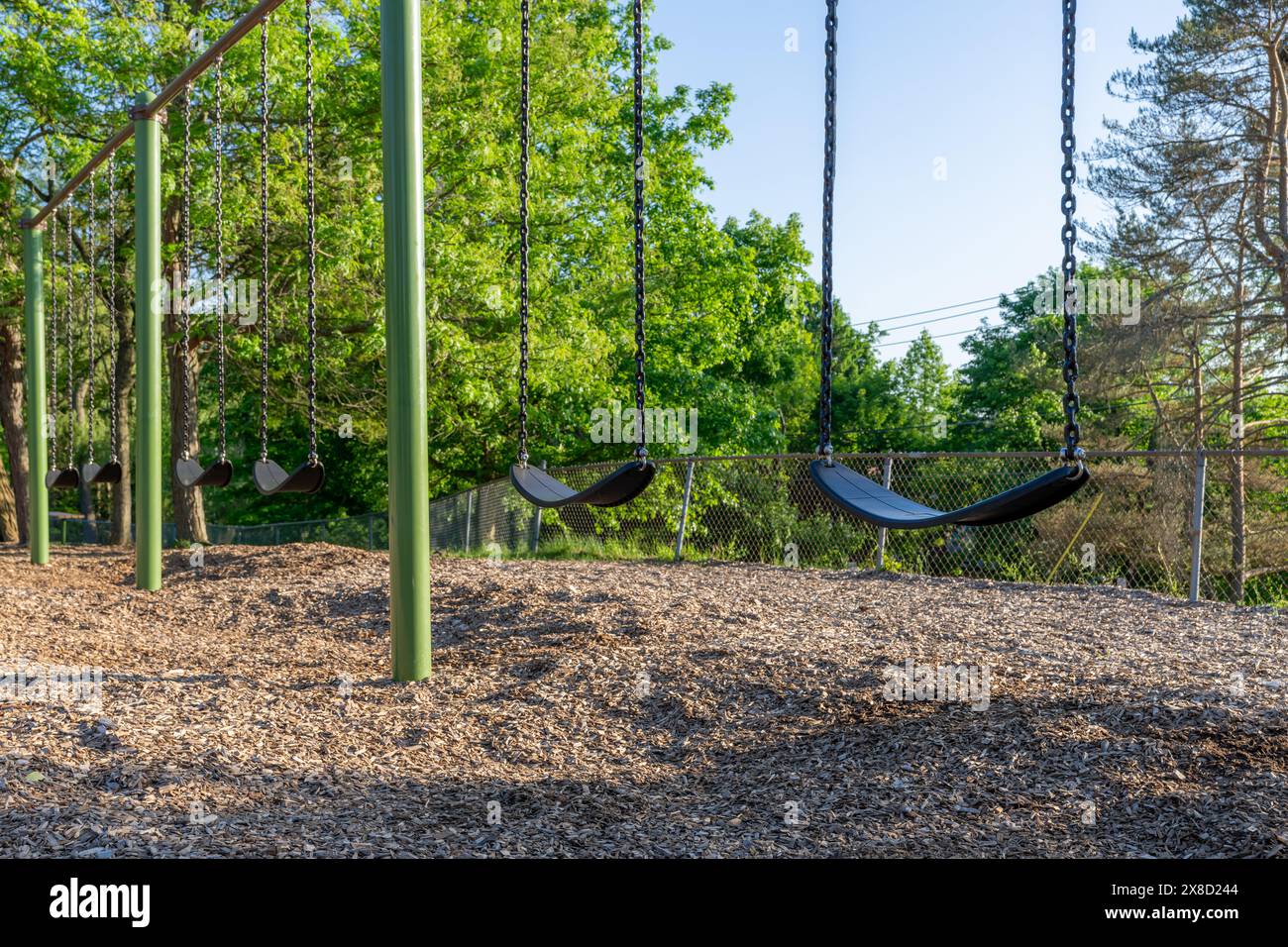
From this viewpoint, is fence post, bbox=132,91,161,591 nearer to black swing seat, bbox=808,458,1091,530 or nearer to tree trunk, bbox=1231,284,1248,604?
black swing seat, bbox=808,458,1091,530

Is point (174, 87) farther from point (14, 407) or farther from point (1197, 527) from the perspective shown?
point (14, 407)

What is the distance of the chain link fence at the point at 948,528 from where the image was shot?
1362 centimetres

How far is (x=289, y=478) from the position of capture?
21.4ft

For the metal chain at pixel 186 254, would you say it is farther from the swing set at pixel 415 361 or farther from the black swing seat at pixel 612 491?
the black swing seat at pixel 612 491

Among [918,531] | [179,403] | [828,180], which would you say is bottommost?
[918,531]

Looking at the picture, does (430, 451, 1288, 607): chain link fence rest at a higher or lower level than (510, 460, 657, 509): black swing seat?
lower

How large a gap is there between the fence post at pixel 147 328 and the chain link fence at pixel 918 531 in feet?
17.6

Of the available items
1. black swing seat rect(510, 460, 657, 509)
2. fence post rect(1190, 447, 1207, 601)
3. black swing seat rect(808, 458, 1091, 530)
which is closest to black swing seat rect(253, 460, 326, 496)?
black swing seat rect(510, 460, 657, 509)

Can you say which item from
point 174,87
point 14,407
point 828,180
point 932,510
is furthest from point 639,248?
point 14,407

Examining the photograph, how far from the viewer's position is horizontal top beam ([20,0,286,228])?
6.69 metres

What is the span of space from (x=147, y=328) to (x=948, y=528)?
40.7 ft

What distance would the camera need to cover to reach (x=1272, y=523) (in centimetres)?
2028

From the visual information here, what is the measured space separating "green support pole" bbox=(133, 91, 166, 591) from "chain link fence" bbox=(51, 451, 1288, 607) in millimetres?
5373
